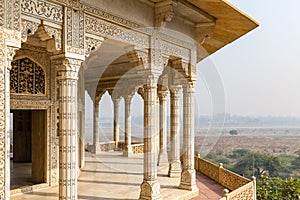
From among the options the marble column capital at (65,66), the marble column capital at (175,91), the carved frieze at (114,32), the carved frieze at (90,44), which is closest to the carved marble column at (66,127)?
the marble column capital at (65,66)

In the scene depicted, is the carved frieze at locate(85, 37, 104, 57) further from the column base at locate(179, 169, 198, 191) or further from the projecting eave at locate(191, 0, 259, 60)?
the column base at locate(179, 169, 198, 191)

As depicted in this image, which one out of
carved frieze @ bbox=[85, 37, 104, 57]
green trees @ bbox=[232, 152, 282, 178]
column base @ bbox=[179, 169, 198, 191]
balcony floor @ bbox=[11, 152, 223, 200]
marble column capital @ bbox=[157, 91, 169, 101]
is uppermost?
carved frieze @ bbox=[85, 37, 104, 57]

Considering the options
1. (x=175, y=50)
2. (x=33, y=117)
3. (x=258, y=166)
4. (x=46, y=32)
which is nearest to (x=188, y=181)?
(x=175, y=50)

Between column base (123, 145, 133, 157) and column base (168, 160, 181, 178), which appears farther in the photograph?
column base (123, 145, 133, 157)

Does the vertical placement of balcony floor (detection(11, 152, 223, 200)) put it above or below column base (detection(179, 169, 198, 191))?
below

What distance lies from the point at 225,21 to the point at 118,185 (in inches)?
197

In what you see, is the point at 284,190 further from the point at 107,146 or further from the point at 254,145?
the point at 254,145

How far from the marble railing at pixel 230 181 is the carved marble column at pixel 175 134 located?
1095mm

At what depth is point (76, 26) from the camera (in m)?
4.56

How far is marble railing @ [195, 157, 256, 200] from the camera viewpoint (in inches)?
236

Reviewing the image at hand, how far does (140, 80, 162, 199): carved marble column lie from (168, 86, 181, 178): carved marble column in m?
2.78

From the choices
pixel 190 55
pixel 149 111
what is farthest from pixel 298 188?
pixel 149 111

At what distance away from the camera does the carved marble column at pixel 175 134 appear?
909cm

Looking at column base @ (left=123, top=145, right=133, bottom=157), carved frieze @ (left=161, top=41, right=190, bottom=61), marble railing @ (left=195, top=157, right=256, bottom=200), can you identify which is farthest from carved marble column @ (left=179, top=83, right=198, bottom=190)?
column base @ (left=123, top=145, right=133, bottom=157)
